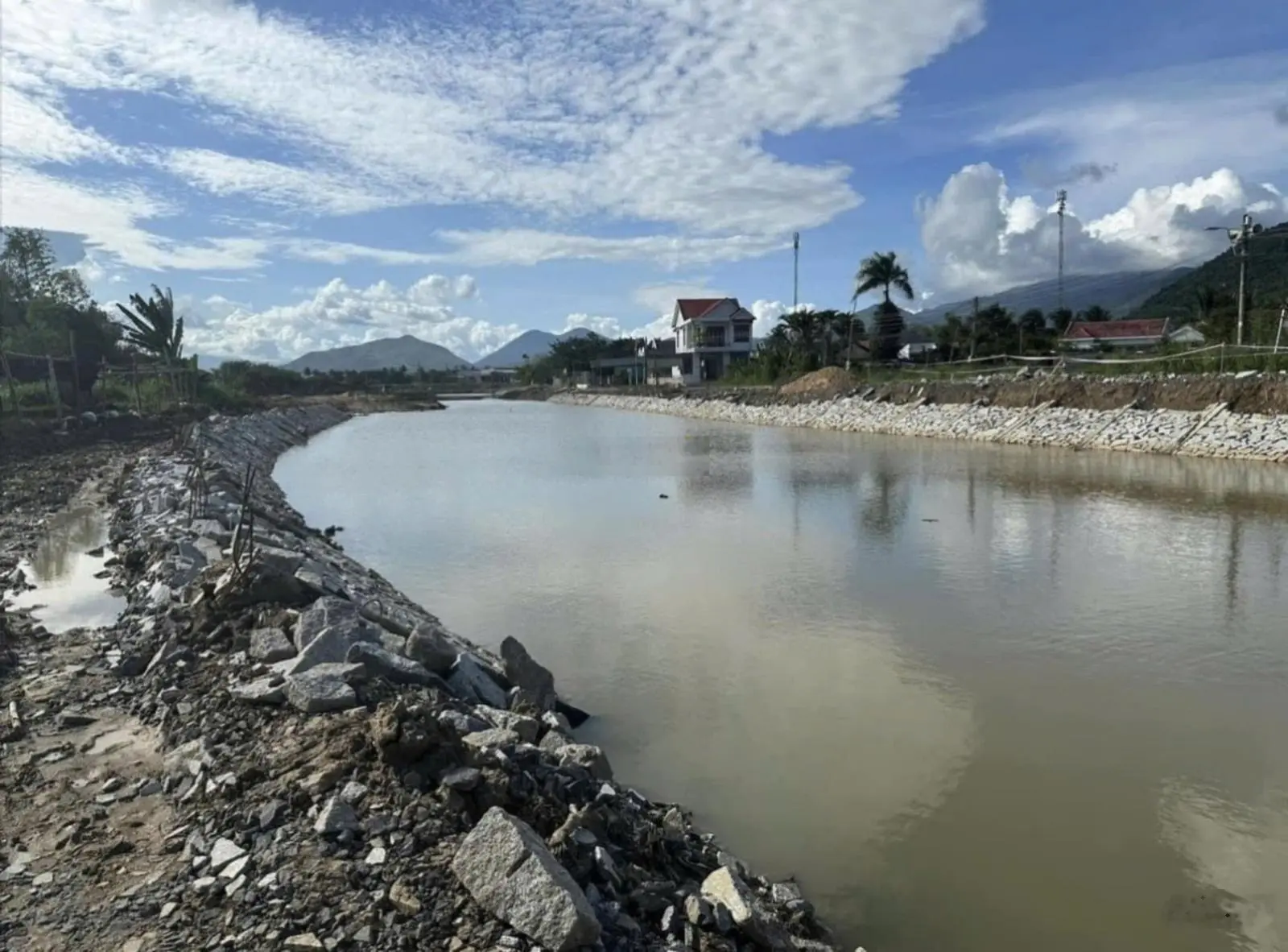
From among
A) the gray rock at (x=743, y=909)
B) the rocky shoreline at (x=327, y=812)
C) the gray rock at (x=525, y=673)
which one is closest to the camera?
the rocky shoreline at (x=327, y=812)

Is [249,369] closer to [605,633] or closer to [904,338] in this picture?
[904,338]

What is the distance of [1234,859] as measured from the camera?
523cm

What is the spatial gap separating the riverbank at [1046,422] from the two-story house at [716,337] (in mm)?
18909

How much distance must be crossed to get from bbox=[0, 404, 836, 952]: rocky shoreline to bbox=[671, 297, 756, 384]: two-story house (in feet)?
200

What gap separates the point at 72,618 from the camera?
29.3 feet

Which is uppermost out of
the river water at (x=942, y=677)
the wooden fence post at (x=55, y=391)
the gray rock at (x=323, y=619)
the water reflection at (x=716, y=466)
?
the wooden fence post at (x=55, y=391)

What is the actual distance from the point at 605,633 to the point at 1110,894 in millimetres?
5630

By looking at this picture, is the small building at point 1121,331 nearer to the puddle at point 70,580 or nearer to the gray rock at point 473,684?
the puddle at point 70,580

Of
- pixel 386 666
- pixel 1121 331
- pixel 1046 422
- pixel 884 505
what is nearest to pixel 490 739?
pixel 386 666

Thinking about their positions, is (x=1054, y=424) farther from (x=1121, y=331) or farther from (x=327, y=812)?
(x=1121, y=331)

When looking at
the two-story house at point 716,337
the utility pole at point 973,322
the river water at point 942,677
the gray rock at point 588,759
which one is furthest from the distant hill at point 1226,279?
the gray rock at point 588,759

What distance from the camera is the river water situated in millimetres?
5086

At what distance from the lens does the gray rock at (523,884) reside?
3.32 metres

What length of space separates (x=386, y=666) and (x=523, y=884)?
2.82 meters
